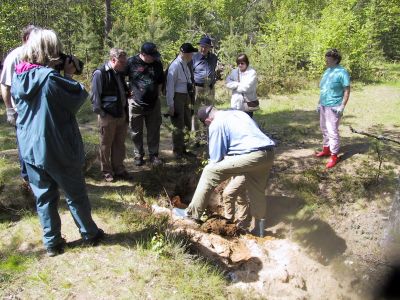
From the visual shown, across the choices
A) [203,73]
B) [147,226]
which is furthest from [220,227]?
[203,73]

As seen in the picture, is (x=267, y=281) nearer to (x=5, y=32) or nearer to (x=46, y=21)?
(x=5, y=32)

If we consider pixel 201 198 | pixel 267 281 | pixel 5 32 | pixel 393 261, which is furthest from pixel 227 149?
pixel 5 32

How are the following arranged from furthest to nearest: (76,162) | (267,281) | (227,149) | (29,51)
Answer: (227,149) < (267,281) < (76,162) < (29,51)

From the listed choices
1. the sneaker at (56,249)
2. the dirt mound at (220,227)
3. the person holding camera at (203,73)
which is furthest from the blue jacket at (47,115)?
the person holding camera at (203,73)

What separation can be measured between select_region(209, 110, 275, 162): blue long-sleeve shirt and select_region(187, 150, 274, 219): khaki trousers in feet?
0.27

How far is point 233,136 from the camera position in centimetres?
458

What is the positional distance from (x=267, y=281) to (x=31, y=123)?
2.87 m

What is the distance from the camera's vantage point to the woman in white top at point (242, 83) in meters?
6.50

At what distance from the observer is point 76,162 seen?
133 inches

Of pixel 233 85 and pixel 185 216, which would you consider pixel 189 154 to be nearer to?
pixel 233 85

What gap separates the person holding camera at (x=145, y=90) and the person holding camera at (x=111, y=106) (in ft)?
1.16

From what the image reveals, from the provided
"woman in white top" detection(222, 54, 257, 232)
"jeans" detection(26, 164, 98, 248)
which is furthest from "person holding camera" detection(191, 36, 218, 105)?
"jeans" detection(26, 164, 98, 248)

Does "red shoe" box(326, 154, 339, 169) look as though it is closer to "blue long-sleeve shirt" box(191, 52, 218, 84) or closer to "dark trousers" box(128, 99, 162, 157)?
"blue long-sleeve shirt" box(191, 52, 218, 84)

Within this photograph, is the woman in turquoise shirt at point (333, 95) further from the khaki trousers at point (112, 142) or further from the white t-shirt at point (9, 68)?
the white t-shirt at point (9, 68)
